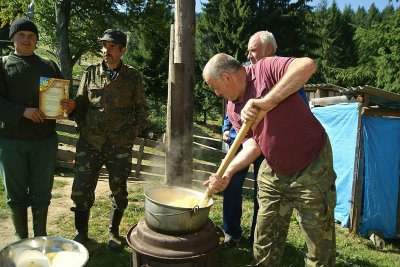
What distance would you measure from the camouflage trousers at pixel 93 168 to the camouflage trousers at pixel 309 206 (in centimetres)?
170

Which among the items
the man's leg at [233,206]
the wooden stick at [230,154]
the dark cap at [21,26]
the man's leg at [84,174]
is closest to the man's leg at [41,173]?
the man's leg at [84,174]

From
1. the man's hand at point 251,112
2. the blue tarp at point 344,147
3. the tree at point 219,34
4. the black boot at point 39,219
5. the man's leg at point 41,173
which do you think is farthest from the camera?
the tree at point 219,34

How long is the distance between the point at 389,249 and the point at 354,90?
8.40 feet

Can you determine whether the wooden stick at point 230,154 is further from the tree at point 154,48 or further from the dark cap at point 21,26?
the tree at point 154,48

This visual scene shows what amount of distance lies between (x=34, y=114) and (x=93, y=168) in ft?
2.80

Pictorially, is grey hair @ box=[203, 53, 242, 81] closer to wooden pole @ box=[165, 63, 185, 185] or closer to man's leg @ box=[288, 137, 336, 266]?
man's leg @ box=[288, 137, 336, 266]

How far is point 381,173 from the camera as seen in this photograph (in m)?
6.03

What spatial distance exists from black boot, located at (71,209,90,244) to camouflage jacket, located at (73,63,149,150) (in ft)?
2.58

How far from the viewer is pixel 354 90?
5918mm

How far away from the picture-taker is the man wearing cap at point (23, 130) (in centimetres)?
346

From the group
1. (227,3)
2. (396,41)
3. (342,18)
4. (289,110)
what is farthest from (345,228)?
(342,18)

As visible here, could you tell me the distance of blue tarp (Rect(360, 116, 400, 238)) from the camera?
5965 mm

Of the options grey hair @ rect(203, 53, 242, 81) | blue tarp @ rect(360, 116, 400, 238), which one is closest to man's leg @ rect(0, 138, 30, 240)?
grey hair @ rect(203, 53, 242, 81)

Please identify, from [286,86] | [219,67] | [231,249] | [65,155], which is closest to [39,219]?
[231,249]
